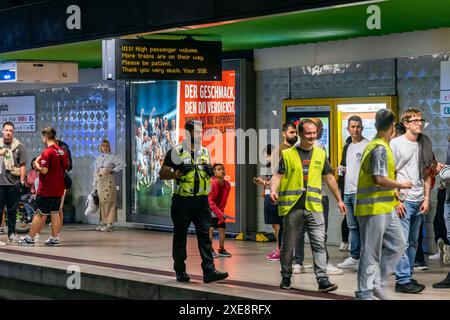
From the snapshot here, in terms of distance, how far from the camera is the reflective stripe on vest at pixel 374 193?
968 centimetres

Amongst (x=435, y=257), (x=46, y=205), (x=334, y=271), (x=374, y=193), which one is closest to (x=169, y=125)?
(x=46, y=205)

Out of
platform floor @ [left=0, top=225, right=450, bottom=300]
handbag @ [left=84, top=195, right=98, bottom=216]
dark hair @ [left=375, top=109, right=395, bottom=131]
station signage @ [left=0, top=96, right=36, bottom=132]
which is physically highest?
station signage @ [left=0, top=96, right=36, bottom=132]

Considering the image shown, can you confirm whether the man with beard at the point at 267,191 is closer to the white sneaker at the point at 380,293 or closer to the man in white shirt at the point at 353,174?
the man in white shirt at the point at 353,174

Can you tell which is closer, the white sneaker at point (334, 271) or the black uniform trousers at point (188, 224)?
the black uniform trousers at point (188, 224)

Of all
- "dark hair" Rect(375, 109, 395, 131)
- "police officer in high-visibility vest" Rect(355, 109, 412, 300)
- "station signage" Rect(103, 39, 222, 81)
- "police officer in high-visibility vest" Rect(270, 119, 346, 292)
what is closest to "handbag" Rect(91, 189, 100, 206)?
"station signage" Rect(103, 39, 222, 81)

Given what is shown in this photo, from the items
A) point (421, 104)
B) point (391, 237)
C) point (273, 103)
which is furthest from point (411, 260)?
point (273, 103)

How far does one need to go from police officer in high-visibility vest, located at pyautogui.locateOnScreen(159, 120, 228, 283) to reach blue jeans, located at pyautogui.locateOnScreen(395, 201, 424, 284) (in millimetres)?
1894

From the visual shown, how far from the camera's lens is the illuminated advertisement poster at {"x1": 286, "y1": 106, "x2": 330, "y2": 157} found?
51.7ft

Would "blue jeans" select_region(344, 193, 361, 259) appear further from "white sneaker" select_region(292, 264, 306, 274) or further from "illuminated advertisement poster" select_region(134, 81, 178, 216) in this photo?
"illuminated advertisement poster" select_region(134, 81, 178, 216)

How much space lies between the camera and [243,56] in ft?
56.9

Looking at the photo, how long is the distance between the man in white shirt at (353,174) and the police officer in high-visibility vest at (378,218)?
9.35 ft

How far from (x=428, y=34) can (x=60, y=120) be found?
9.68 meters

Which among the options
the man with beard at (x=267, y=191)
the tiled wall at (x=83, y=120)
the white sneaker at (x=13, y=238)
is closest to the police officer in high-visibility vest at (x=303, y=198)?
the man with beard at (x=267, y=191)

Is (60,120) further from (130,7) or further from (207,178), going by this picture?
(207,178)
